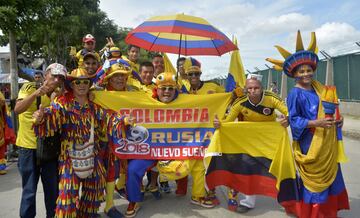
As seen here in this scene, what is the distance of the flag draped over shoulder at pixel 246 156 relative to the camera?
4.50 metres

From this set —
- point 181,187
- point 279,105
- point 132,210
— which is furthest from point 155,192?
point 279,105

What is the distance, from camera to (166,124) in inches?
190

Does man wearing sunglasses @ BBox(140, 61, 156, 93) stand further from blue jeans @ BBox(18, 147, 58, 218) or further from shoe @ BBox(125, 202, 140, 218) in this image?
blue jeans @ BBox(18, 147, 58, 218)

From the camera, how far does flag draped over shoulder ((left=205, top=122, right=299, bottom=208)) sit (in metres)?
4.50

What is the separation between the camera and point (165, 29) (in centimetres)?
433

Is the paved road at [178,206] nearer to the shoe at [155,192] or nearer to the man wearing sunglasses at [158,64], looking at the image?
the shoe at [155,192]

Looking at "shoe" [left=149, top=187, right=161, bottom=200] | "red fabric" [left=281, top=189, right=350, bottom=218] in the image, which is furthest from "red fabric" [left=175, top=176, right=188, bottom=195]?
"red fabric" [left=281, top=189, right=350, bottom=218]

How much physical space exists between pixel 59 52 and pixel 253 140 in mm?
23475

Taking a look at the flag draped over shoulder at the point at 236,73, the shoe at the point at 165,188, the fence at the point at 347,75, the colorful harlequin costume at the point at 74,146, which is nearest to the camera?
the colorful harlequin costume at the point at 74,146

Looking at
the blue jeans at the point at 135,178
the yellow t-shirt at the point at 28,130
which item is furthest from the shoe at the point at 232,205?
the yellow t-shirt at the point at 28,130

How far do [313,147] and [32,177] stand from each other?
9.97 feet

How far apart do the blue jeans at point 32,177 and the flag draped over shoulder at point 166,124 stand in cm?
A: 110

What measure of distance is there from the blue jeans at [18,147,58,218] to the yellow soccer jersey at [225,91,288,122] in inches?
88.6

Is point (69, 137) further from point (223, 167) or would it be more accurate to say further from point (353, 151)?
point (353, 151)
